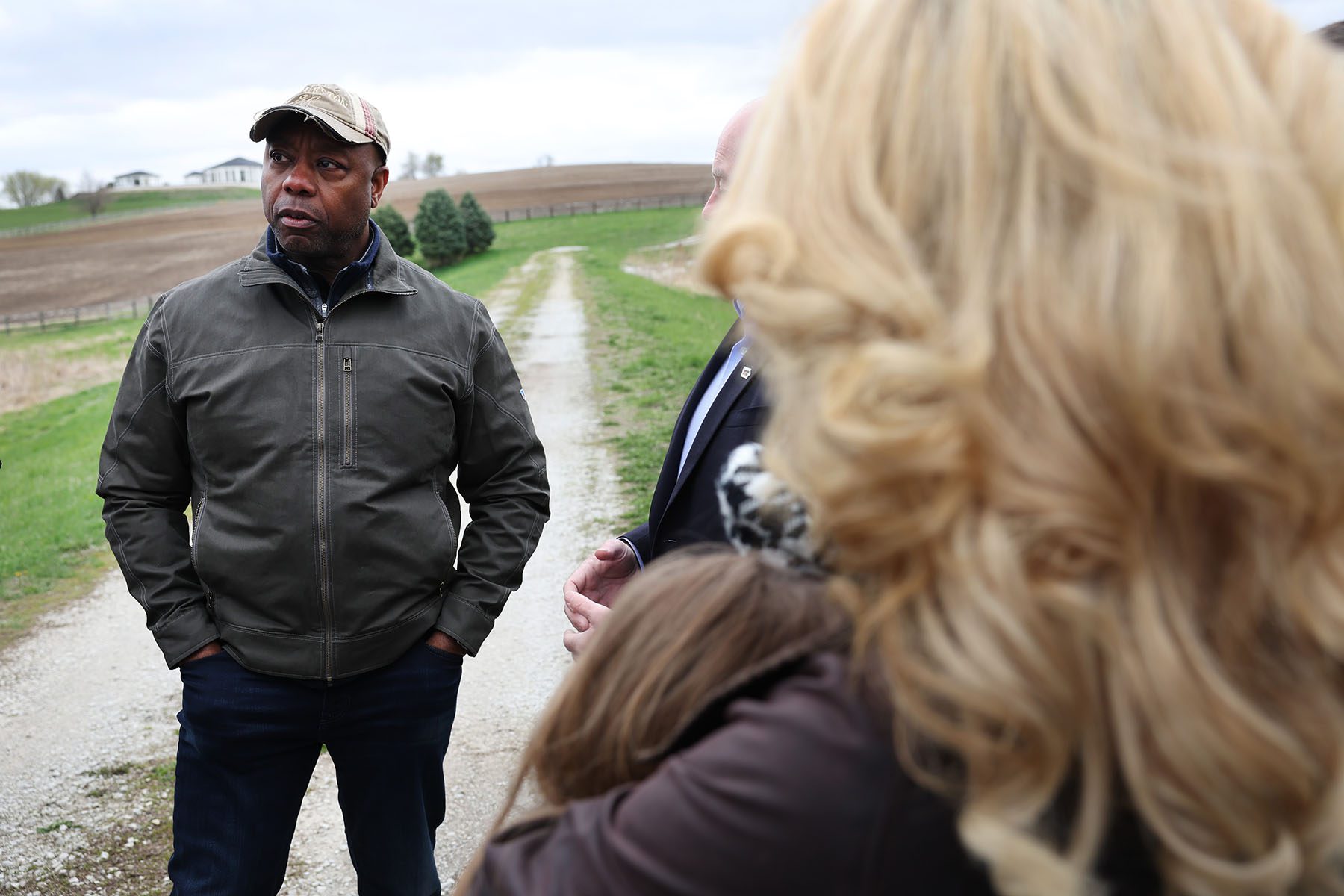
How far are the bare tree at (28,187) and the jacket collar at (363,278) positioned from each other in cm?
10146

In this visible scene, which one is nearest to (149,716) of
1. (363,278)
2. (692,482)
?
(363,278)

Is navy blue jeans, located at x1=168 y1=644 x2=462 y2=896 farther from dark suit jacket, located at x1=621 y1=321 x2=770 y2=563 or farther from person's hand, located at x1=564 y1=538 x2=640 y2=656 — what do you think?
dark suit jacket, located at x1=621 y1=321 x2=770 y2=563

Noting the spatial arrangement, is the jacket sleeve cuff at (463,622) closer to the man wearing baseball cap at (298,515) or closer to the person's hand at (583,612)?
the man wearing baseball cap at (298,515)

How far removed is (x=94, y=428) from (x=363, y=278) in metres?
11.2

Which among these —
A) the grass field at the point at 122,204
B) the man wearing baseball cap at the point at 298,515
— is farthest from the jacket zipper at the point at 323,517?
the grass field at the point at 122,204

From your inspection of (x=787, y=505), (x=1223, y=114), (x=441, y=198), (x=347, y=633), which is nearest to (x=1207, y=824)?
(x=787, y=505)

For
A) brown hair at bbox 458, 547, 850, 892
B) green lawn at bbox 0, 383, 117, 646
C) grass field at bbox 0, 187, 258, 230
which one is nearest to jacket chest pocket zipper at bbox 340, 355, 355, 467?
brown hair at bbox 458, 547, 850, 892

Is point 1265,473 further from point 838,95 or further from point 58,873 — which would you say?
point 58,873

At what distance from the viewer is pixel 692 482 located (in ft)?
7.09

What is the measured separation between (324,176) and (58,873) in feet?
9.55

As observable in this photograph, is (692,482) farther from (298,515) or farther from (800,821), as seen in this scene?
(800,821)

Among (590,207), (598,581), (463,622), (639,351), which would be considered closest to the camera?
(598,581)

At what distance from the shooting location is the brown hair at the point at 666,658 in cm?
97

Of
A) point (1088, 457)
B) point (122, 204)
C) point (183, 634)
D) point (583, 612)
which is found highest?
point (122, 204)
